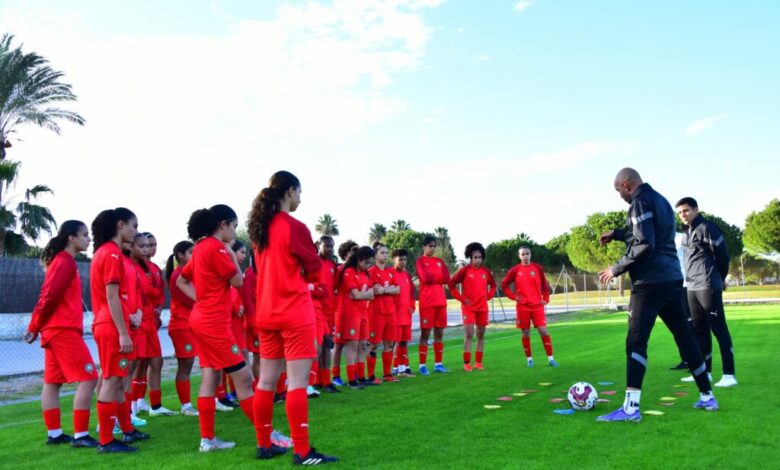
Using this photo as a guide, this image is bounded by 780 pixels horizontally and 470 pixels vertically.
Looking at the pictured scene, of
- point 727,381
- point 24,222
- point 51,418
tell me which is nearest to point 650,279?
point 727,381

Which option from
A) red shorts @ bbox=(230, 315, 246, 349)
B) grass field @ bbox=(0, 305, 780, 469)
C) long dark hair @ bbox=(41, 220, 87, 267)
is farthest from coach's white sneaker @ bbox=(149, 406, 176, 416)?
long dark hair @ bbox=(41, 220, 87, 267)

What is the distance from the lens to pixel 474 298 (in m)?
10.7

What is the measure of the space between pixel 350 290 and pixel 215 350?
13.4ft

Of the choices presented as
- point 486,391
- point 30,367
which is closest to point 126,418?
point 486,391

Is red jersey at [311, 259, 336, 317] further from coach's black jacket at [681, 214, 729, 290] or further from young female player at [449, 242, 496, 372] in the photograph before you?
coach's black jacket at [681, 214, 729, 290]

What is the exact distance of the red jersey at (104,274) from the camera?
5.54 metres

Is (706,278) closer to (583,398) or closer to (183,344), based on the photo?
(583,398)

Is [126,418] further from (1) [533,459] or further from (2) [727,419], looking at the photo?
(2) [727,419]

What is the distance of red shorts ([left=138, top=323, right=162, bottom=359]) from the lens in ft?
22.2

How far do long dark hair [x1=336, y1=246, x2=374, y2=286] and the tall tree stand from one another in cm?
6049

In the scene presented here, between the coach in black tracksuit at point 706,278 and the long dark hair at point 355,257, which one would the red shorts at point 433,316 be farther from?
the coach in black tracksuit at point 706,278

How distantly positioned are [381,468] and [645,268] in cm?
338

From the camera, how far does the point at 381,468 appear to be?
14.6 feet

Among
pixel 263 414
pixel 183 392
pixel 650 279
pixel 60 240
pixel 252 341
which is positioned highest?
pixel 60 240
